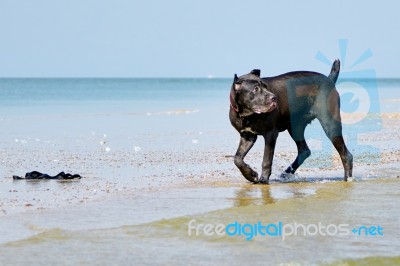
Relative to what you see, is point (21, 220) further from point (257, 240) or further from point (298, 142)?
point (298, 142)

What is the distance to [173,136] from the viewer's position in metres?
21.2

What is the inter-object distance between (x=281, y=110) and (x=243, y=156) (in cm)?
94

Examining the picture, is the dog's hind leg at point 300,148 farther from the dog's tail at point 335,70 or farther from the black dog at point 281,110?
the dog's tail at point 335,70

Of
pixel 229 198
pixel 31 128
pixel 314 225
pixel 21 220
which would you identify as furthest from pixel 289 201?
pixel 31 128

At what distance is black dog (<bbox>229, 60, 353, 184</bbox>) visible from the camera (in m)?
11.4

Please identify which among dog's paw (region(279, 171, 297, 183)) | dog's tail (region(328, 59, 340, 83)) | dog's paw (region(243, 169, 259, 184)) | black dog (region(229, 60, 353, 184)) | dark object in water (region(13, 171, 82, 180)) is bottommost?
dog's paw (region(279, 171, 297, 183))

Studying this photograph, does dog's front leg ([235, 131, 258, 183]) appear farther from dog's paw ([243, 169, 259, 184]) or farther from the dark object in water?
the dark object in water

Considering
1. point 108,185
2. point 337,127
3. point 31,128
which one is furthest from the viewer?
point 31,128

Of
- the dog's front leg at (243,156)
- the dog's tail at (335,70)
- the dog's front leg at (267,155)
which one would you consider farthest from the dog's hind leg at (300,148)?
the dog's front leg at (243,156)

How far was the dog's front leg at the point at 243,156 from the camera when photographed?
455 inches

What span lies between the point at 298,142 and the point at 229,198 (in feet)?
10.4

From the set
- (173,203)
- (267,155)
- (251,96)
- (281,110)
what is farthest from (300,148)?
(173,203)

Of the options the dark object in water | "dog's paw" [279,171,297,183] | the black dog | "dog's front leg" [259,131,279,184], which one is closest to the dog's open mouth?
the black dog

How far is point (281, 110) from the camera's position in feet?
39.6
